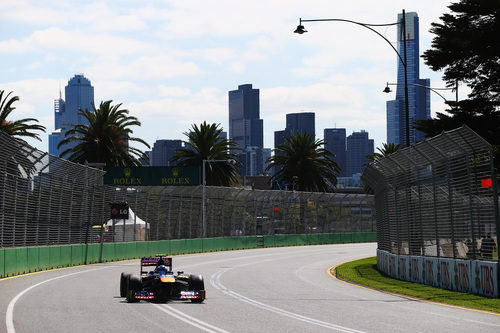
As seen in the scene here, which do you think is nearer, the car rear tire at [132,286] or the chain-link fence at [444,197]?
the car rear tire at [132,286]

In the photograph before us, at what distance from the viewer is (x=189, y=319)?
43.8 ft

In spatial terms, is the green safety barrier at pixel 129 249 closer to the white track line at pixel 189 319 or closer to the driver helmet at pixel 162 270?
the driver helmet at pixel 162 270

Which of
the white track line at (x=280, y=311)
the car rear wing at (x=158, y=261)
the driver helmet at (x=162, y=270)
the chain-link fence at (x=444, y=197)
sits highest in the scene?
the chain-link fence at (x=444, y=197)

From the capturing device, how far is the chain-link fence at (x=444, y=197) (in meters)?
17.4

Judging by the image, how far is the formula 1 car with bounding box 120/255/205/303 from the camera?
16.5 meters

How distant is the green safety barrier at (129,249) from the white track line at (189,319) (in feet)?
37.5

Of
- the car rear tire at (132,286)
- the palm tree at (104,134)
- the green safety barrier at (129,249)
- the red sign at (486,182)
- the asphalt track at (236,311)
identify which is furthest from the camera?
the palm tree at (104,134)

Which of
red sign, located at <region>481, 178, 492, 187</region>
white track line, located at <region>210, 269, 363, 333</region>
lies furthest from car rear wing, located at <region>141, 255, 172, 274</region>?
red sign, located at <region>481, 178, 492, 187</region>

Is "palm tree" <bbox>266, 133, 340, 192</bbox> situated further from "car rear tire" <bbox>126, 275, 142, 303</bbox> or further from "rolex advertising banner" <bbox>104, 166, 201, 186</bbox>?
"car rear tire" <bbox>126, 275, 142, 303</bbox>

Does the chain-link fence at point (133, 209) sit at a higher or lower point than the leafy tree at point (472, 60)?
lower

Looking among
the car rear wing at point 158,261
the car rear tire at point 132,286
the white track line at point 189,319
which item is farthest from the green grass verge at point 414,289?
the car rear tire at point 132,286

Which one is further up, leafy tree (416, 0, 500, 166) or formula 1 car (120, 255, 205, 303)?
leafy tree (416, 0, 500, 166)

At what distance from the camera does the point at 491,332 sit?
1154 cm

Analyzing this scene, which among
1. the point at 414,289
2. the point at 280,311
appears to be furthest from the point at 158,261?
the point at 414,289
